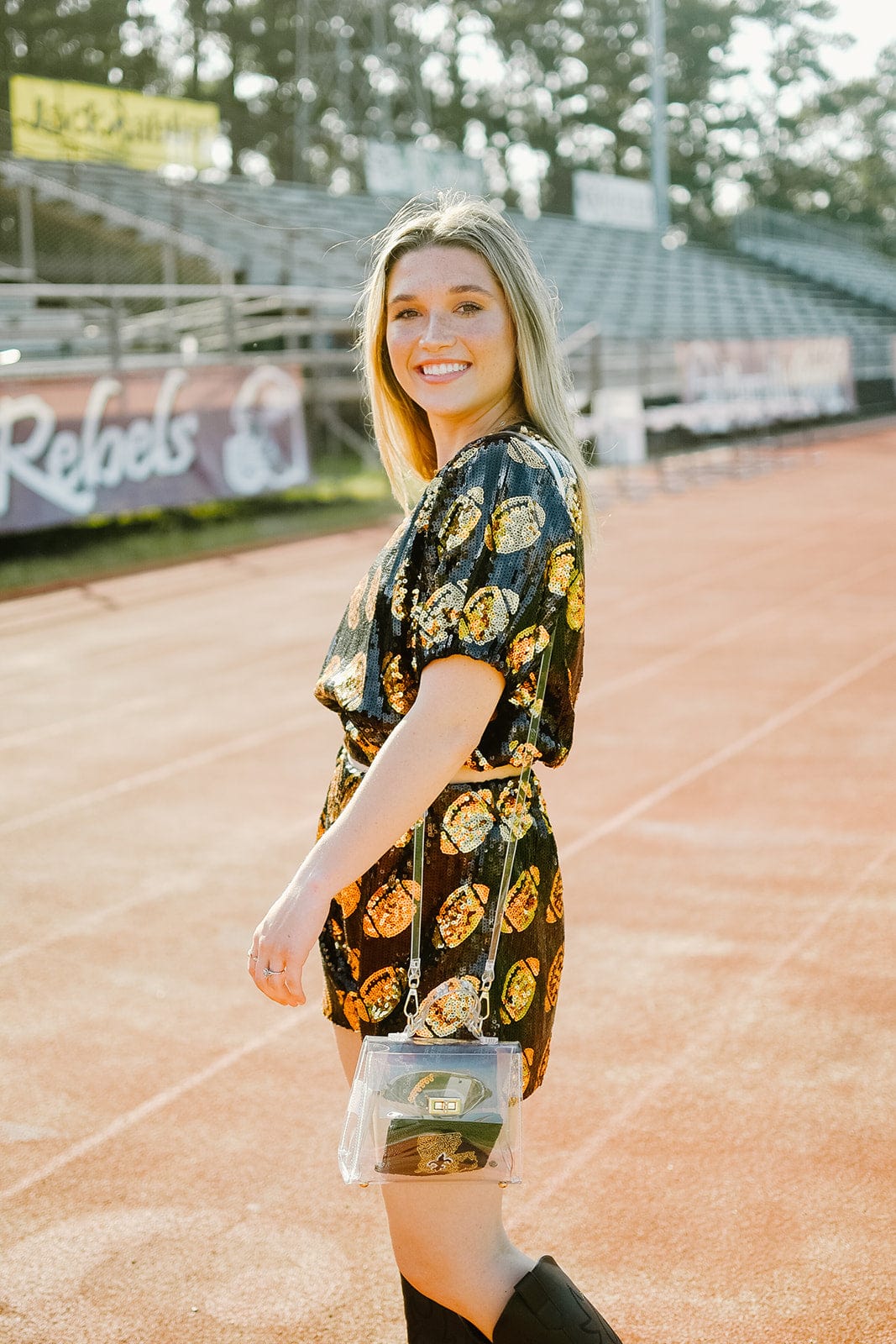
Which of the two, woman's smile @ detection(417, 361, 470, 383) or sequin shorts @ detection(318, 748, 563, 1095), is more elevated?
Result: woman's smile @ detection(417, 361, 470, 383)

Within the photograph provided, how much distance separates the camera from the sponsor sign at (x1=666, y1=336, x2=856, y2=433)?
2098 centimetres

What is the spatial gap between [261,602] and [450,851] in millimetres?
9616

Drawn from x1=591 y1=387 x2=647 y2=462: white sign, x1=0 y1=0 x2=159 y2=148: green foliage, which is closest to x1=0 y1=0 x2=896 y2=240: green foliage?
x1=0 y1=0 x2=159 y2=148: green foliage

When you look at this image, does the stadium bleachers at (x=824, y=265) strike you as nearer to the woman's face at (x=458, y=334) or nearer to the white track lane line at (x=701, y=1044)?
the white track lane line at (x=701, y=1044)

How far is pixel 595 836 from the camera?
559cm

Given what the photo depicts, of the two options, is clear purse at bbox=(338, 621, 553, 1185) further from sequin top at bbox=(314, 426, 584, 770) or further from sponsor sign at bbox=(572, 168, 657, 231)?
sponsor sign at bbox=(572, 168, 657, 231)

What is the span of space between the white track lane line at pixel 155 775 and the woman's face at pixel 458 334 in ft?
14.6

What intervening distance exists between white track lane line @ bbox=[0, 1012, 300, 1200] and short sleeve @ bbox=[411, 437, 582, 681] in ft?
6.88

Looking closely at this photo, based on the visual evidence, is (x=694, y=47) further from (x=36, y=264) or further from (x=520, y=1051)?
(x=520, y=1051)

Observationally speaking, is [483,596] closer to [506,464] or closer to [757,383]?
[506,464]

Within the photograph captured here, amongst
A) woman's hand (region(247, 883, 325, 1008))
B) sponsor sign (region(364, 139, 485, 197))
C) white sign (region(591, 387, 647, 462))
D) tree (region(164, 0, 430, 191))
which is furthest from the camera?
tree (region(164, 0, 430, 191))

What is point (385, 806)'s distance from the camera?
173 centimetres

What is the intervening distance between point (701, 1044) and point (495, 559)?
243cm

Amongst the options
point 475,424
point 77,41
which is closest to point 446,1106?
point 475,424
